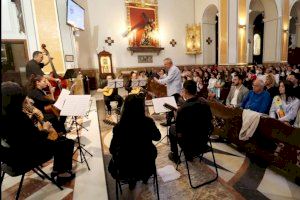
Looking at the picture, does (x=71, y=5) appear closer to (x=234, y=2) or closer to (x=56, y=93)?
(x=56, y=93)

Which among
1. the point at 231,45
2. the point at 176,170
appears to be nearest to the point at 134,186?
the point at 176,170

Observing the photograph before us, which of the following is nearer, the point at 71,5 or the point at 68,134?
the point at 68,134

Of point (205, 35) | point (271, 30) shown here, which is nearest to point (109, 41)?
point (205, 35)

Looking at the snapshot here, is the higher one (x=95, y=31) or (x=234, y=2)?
(x=234, y=2)

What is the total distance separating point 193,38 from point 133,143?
14.1 metres

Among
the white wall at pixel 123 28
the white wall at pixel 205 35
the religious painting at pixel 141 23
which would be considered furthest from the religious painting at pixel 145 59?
the white wall at pixel 205 35

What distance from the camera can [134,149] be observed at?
223cm

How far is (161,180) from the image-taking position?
3.03 meters

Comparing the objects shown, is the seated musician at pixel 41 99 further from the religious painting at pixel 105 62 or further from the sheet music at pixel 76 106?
the religious painting at pixel 105 62

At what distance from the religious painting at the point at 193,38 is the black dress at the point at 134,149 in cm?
1364

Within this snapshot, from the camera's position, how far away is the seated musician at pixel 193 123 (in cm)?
279

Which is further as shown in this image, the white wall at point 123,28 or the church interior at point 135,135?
the white wall at point 123,28

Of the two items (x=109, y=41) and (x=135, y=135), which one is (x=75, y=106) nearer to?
(x=135, y=135)

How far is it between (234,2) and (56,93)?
416 inches
